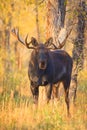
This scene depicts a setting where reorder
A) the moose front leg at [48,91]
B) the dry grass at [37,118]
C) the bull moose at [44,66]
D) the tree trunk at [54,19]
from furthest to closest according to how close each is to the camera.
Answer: the tree trunk at [54,19] → the moose front leg at [48,91] → the bull moose at [44,66] → the dry grass at [37,118]

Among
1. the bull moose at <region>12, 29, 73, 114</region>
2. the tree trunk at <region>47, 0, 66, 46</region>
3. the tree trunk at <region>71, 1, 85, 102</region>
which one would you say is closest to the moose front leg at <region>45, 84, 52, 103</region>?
the bull moose at <region>12, 29, 73, 114</region>

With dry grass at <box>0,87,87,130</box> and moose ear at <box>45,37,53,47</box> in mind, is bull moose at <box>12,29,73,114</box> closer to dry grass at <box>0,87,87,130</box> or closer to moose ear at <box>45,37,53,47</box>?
moose ear at <box>45,37,53,47</box>

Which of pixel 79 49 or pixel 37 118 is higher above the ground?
pixel 79 49

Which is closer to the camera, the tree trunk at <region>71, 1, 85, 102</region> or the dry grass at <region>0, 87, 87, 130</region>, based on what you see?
the dry grass at <region>0, 87, 87, 130</region>

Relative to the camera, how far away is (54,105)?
41.3 feet

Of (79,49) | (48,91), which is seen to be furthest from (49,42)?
(79,49)

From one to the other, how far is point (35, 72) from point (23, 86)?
516cm

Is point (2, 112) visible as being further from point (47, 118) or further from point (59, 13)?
point (59, 13)

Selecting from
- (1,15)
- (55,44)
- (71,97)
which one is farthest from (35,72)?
(1,15)

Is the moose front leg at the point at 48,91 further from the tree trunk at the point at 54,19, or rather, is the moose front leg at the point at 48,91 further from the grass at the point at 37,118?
the tree trunk at the point at 54,19

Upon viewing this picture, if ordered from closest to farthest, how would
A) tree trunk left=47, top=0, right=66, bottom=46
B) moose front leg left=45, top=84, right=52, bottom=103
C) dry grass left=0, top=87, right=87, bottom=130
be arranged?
1. dry grass left=0, top=87, right=87, bottom=130
2. moose front leg left=45, top=84, right=52, bottom=103
3. tree trunk left=47, top=0, right=66, bottom=46

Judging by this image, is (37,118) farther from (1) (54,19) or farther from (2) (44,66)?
(1) (54,19)

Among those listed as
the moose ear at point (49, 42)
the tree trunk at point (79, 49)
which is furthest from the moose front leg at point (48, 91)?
the tree trunk at point (79, 49)

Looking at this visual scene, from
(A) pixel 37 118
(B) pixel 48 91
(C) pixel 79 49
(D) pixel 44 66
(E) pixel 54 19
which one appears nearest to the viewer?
(A) pixel 37 118
